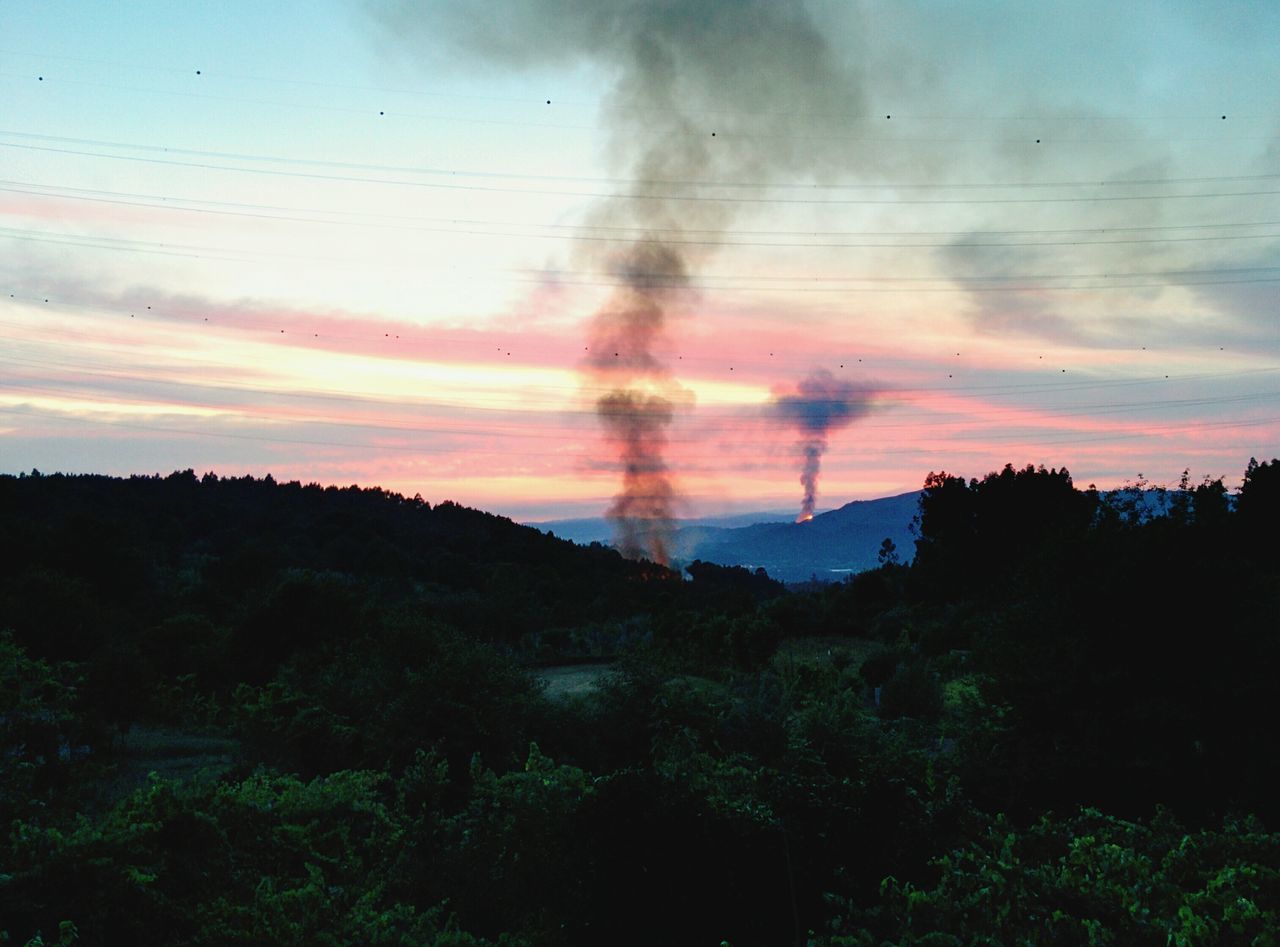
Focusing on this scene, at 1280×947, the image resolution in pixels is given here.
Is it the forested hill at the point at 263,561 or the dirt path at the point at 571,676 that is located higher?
the forested hill at the point at 263,561

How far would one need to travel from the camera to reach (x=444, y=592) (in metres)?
72.2

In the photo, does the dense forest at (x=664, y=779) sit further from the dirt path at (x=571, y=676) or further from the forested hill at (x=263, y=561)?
the dirt path at (x=571, y=676)

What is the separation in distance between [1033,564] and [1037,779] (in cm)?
503

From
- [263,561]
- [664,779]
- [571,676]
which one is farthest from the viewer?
[263,561]

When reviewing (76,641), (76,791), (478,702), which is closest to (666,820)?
(478,702)

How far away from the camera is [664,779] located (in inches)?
510

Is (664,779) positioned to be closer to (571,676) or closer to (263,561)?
(571,676)

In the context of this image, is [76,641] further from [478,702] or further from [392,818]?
[392,818]

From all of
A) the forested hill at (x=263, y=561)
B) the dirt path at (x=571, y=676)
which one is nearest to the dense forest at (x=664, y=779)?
the forested hill at (x=263, y=561)

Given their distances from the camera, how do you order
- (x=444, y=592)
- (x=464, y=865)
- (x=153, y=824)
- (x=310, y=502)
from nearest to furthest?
(x=153, y=824) → (x=464, y=865) → (x=444, y=592) → (x=310, y=502)

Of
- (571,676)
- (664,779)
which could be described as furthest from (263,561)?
(664,779)

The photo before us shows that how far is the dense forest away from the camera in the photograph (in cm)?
1023

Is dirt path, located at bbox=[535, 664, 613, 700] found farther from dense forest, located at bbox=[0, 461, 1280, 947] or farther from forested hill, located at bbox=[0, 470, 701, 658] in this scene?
forested hill, located at bbox=[0, 470, 701, 658]

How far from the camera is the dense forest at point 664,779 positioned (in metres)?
10.2
